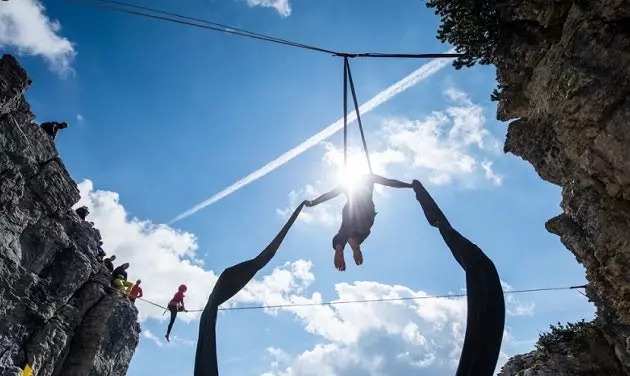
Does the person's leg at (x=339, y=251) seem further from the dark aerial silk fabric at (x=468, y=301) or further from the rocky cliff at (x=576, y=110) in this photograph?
the rocky cliff at (x=576, y=110)

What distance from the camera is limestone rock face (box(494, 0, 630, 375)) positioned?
751 centimetres

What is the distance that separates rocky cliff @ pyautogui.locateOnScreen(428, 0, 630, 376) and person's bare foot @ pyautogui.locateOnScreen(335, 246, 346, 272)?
543cm

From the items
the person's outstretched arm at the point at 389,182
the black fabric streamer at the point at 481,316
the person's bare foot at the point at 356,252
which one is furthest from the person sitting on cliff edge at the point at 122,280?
the black fabric streamer at the point at 481,316

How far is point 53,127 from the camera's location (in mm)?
21172

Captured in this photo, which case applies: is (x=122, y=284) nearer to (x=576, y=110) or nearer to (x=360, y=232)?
(x=360, y=232)

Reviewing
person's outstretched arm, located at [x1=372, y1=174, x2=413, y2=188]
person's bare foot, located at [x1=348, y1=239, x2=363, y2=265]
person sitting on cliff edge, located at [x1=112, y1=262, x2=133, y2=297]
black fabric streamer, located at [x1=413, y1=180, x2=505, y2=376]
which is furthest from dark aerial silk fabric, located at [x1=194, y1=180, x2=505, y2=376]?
person sitting on cliff edge, located at [x1=112, y1=262, x2=133, y2=297]

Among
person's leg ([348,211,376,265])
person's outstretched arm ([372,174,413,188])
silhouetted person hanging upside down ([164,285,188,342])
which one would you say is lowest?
person's outstretched arm ([372,174,413,188])

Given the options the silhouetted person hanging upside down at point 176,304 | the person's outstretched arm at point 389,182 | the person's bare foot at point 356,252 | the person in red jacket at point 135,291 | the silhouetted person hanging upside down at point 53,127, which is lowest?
the person's outstretched arm at point 389,182

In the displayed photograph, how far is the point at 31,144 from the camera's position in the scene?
62.3 feet

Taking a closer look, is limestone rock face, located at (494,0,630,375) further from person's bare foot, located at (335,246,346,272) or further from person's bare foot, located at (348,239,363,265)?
person's bare foot, located at (335,246,346,272)

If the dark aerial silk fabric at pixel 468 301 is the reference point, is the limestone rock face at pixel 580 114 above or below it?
above

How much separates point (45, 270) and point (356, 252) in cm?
1866

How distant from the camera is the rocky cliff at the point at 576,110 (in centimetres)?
756

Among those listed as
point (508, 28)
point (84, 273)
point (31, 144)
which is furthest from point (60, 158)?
point (508, 28)
